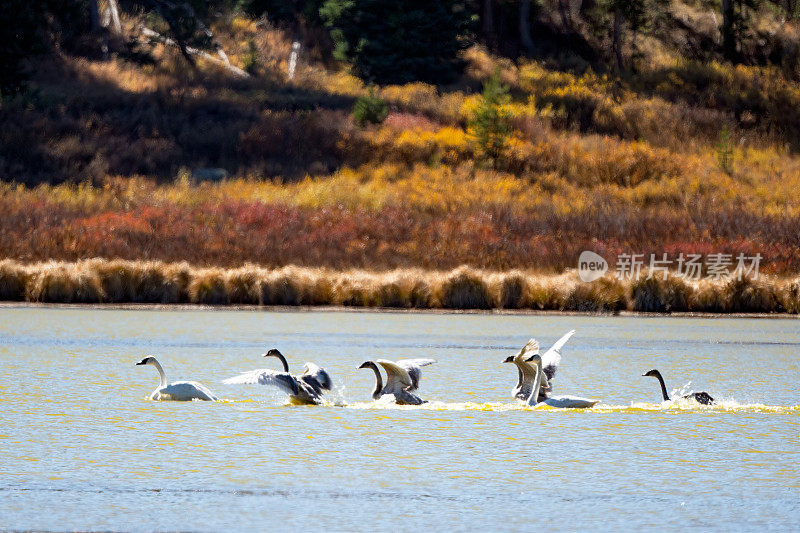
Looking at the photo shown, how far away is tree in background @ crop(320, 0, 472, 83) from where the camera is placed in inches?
2030

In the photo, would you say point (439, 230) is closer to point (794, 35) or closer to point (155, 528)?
point (155, 528)

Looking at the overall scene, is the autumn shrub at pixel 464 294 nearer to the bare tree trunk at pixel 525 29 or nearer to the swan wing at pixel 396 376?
the swan wing at pixel 396 376

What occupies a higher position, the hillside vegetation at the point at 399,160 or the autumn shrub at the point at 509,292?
the hillside vegetation at the point at 399,160

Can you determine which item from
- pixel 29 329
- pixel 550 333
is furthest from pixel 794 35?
pixel 29 329

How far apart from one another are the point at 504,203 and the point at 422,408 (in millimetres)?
27367

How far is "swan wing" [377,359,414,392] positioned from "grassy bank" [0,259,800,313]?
1426cm

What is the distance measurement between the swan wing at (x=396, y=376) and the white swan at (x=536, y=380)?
845 mm

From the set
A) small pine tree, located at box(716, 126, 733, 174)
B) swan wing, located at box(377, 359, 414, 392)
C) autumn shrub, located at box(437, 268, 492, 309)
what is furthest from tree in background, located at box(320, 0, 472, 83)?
swan wing, located at box(377, 359, 414, 392)

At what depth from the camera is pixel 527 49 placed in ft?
198

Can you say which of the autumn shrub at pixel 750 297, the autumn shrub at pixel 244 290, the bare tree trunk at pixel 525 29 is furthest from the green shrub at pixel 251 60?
the autumn shrub at pixel 750 297

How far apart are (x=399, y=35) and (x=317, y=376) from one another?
42.2 meters

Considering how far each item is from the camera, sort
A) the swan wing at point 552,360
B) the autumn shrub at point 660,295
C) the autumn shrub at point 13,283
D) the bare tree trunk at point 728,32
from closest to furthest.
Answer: the swan wing at point 552,360, the autumn shrub at point 660,295, the autumn shrub at point 13,283, the bare tree trunk at point 728,32

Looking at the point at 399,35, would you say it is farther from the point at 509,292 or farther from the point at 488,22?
the point at 509,292

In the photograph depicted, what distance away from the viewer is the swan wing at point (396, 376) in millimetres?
10234
